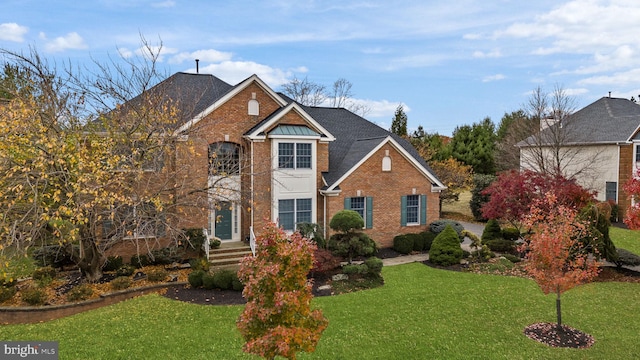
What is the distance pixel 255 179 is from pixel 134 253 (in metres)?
6.32

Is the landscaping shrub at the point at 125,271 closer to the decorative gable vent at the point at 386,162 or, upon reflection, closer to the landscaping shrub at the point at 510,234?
the decorative gable vent at the point at 386,162

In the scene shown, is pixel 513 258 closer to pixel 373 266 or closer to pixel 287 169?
pixel 373 266

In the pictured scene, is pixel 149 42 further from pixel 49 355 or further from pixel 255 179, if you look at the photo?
pixel 49 355

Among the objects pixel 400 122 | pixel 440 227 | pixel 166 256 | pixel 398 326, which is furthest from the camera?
pixel 400 122

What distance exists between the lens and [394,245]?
68.0 ft

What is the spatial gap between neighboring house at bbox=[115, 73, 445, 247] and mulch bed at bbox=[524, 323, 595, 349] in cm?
1059

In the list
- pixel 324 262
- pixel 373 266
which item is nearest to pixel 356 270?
pixel 373 266

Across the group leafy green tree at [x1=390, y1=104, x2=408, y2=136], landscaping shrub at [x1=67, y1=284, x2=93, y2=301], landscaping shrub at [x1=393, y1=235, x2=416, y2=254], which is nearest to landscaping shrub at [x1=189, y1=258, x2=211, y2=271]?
Answer: landscaping shrub at [x1=67, y1=284, x2=93, y2=301]

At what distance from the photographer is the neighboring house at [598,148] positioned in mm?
28859

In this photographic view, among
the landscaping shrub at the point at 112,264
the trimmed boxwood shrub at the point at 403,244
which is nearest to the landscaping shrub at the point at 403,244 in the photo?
the trimmed boxwood shrub at the point at 403,244

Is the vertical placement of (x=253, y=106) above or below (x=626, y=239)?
above

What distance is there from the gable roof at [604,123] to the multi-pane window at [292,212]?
22.9 meters

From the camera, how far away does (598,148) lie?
30.5 metres

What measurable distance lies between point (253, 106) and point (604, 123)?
28.8 m
